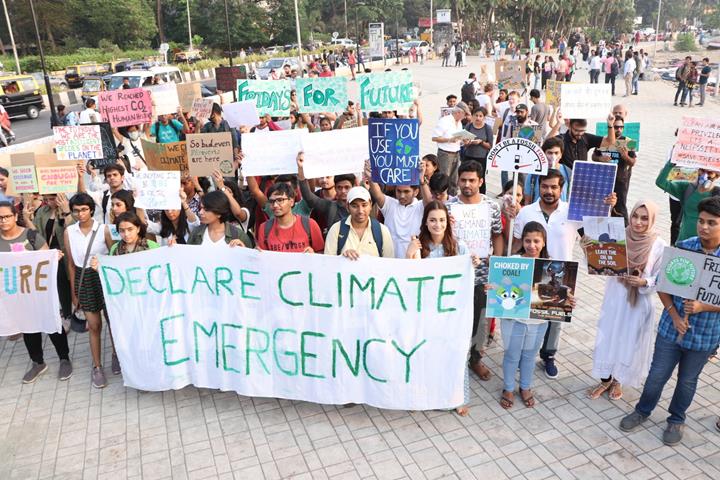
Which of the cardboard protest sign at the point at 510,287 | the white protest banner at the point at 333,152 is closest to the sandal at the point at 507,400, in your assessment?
the cardboard protest sign at the point at 510,287

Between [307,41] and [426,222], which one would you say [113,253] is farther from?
[307,41]

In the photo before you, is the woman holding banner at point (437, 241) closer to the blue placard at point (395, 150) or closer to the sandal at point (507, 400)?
the sandal at point (507, 400)

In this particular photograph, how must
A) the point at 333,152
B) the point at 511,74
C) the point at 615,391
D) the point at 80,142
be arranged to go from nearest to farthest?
1. the point at 615,391
2. the point at 333,152
3. the point at 80,142
4. the point at 511,74

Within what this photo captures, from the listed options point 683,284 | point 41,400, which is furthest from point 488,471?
point 41,400

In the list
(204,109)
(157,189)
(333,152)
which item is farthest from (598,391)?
(204,109)

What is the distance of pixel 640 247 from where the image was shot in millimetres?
4430

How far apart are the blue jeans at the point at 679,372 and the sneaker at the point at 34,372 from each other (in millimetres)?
5295

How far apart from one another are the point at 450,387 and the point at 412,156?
2061 millimetres

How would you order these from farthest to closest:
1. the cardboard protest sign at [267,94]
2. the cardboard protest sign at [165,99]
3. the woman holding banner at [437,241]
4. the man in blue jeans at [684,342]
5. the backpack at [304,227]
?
the cardboard protest sign at [165,99] → the cardboard protest sign at [267,94] → the backpack at [304,227] → the woman holding banner at [437,241] → the man in blue jeans at [684,342]

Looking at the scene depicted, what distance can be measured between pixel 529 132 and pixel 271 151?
14.2 feet

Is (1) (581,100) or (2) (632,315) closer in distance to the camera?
(2) (632,315)

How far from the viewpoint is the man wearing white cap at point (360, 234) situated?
4.70 metres

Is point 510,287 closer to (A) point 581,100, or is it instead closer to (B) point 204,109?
(A) point 581,100

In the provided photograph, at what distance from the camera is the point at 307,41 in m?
62.0
